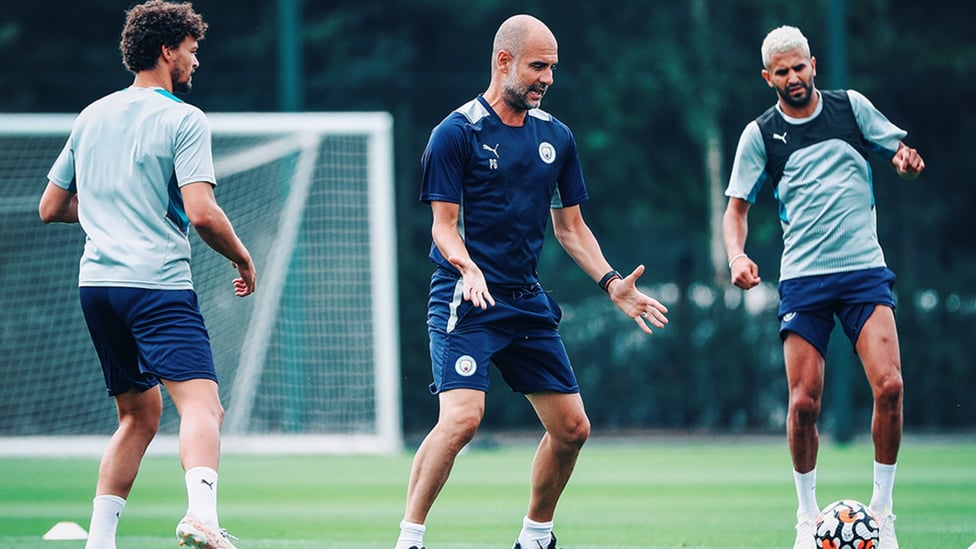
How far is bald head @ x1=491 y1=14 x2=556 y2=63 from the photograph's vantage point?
6.37 metres

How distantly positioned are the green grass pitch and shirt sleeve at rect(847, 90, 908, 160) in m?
2.08

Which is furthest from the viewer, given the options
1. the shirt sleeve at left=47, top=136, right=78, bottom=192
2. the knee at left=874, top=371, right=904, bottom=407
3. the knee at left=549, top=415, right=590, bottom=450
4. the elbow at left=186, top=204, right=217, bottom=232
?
the knee at left=874, top=371, right=904, bottom=407

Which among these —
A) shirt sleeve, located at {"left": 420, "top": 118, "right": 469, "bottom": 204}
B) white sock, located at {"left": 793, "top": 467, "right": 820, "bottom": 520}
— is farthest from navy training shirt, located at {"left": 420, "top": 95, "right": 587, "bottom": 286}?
white sock, located at {"left": 793, "top": 467, "right": 820, "bottom": 520}

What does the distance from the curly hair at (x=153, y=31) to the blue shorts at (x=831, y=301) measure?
3.28 metres

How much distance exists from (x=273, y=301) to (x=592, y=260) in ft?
31.8

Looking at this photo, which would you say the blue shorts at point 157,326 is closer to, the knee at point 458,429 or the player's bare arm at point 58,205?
the player's bare arm at point 58,205

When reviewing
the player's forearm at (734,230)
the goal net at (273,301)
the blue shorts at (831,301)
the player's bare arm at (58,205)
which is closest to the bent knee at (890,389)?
the blue shorts at (831,301)

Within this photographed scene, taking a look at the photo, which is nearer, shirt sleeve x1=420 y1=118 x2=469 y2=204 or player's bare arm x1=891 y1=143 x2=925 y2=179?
shirt sleeve x1=420 y1=118 x2=469 y2=204

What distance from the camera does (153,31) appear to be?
609 cm

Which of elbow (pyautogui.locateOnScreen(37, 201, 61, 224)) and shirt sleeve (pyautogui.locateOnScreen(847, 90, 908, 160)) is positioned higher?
shirt sleeve (pyautogui.locateOnScreen(847, 90, 908, 160))

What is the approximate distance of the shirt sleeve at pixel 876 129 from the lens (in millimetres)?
7379

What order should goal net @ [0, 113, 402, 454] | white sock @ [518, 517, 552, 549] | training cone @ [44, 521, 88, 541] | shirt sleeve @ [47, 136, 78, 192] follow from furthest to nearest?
goal net @ [0, 113, 402, 454] → training cone @ [44, 521, 88, 541] → white sock @ [518, 517, 552, 549] → shirt sleeve @ [47, 136, 78, 192]

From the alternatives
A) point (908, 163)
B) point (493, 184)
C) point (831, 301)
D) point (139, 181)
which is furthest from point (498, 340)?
point (908, 163)

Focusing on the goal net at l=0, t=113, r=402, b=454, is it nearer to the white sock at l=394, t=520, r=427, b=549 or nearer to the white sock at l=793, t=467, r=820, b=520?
the white sock at l=793, t=467, r=820, b=520
